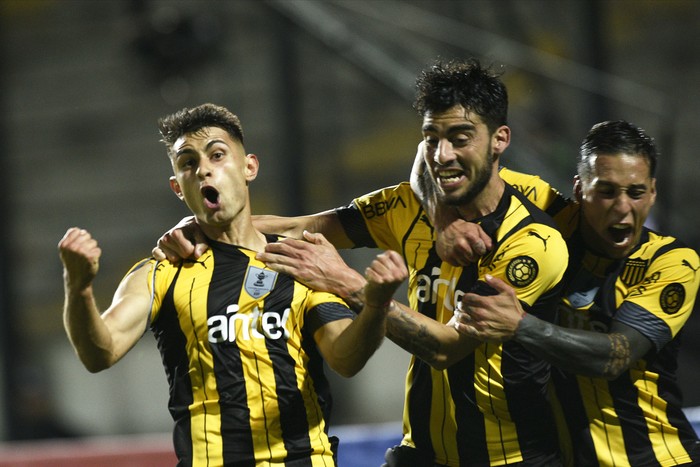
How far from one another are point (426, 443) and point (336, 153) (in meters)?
7.24

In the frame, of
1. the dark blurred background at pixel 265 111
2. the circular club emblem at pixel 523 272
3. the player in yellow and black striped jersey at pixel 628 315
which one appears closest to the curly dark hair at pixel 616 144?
the player in yellow and black striped jersey at pixel 628 315

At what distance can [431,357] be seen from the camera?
3.23 m

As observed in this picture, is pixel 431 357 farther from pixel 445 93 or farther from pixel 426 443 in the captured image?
pixel 445 93

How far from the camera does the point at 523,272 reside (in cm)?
331

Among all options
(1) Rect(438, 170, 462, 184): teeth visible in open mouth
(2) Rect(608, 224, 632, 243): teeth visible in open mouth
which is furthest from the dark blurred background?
(1) Rect(438, 170, 462, 184): teeth visible in open mouth

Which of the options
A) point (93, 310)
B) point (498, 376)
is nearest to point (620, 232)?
point (498, 376)

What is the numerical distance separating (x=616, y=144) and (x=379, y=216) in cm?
93

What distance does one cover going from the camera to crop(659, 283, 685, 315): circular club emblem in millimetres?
3469

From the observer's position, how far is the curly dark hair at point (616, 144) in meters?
3.46

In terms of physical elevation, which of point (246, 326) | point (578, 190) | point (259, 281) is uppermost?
point (578, 190)

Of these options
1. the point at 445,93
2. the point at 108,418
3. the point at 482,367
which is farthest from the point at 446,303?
the point at 108,418

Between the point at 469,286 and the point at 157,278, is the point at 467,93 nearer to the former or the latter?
the point at 469,286

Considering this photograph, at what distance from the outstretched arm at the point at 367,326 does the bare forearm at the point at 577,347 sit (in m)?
0.46

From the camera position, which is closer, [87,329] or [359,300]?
[87,329]
